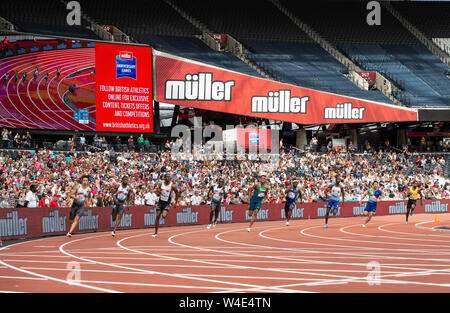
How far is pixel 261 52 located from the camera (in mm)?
51531

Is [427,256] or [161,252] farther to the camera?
[161,252]

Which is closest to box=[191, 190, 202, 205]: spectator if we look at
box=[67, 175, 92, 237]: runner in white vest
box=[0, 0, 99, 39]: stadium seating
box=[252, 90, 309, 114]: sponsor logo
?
box=[67, 175, 92, 237]: runner in white vest

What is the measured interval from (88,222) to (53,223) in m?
2.17

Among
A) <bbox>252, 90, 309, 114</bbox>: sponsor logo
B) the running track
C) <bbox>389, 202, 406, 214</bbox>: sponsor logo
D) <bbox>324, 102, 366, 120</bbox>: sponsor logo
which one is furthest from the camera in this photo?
<bbox>324, 102, 366, 120</bbox>: sponsor logo

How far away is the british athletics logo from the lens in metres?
38.3

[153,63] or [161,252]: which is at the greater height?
[153,63]

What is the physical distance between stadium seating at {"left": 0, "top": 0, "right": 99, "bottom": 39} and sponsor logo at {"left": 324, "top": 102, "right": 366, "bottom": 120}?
17.3 m

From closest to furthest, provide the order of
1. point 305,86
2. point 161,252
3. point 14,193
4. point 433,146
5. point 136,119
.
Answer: point 161,252
point 14,193
point 136,119
point 305,86
point 433,146

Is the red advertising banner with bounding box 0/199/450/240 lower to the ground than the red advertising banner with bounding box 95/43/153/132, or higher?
lower

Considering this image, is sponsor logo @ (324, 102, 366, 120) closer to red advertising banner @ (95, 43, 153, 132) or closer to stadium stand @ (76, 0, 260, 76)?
stadium stand @ (76, 0, 260, 76)

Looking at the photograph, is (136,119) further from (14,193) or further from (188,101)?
(14,193)

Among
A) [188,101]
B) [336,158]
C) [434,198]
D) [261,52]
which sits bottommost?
[434,198]

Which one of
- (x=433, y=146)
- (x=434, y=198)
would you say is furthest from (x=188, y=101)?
(x=433, y=146)
